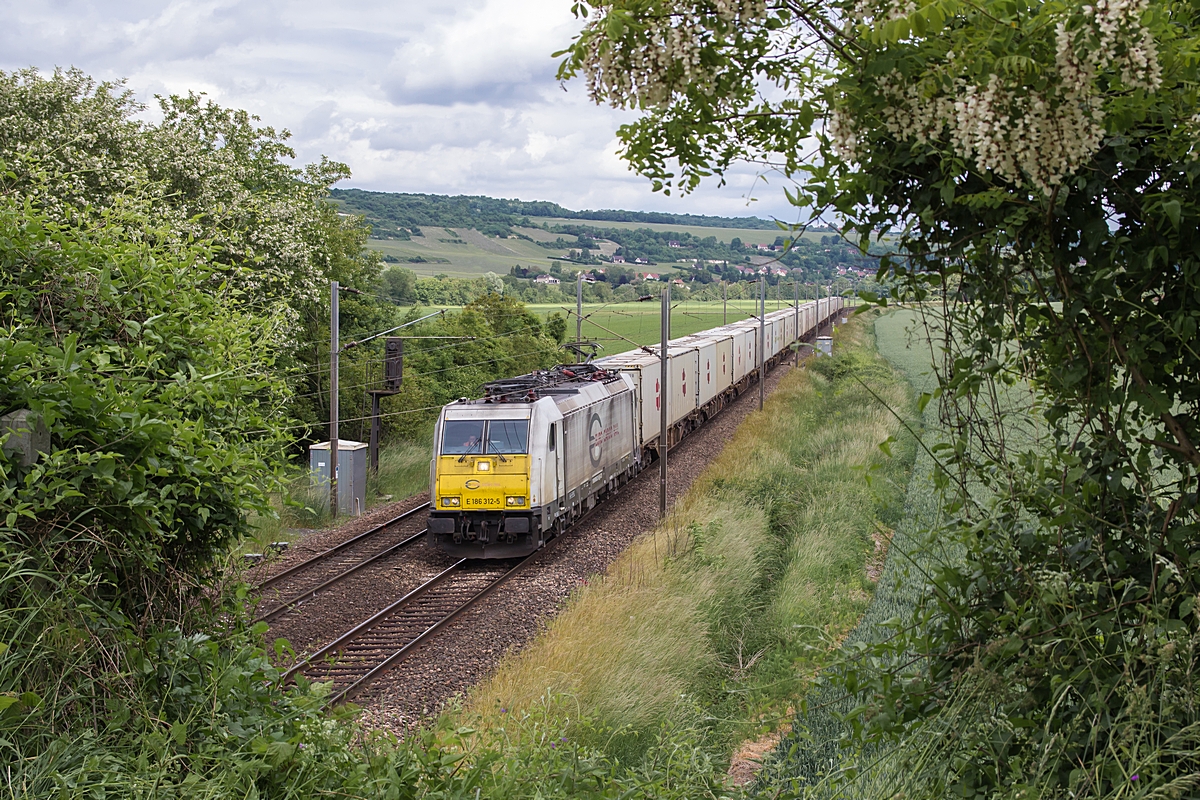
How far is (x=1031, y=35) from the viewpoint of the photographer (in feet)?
9.19

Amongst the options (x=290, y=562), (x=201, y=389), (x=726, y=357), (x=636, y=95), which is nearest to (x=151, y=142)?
(x=290, y=562)

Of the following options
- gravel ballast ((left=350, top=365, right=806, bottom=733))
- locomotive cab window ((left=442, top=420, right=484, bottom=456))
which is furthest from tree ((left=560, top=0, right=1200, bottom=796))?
locomotive cab window ((left=442, top=420, right=484, bottom=456))

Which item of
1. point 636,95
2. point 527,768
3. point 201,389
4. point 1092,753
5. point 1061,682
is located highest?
point 636,95

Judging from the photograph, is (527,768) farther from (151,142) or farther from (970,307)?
(151,142)

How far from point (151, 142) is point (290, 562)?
13997 millimetres

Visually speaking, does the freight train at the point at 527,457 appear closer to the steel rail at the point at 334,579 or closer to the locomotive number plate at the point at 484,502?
the locomotive number plate at the point at 484,502

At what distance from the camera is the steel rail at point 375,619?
12.0 metres

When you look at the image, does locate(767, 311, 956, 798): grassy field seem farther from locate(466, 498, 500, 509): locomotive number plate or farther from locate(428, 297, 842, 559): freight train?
locate(466, 498, 500, 509): locomotive number plate

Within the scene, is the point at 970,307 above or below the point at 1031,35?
below

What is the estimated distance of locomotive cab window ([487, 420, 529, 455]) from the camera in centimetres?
1580

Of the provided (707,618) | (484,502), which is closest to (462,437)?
(484,502)

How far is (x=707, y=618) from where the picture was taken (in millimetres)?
→ 12219

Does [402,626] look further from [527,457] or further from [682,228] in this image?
[682,228]

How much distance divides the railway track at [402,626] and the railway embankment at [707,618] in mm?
608
